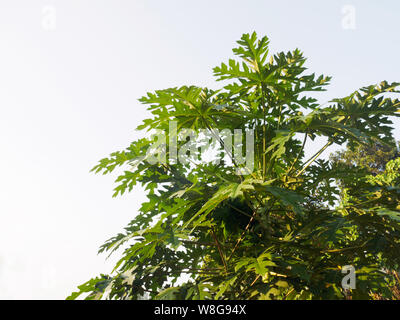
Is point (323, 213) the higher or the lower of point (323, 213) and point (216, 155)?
the lower

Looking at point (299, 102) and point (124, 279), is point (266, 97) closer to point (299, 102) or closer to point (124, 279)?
point (299, 102)

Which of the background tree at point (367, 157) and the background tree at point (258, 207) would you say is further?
the background tree at point (367, 157)

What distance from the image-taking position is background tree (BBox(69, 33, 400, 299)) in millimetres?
3146

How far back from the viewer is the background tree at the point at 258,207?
3.15 meters

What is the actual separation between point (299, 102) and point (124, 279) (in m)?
2.92

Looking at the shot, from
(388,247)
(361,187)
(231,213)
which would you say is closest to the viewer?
(388,247)

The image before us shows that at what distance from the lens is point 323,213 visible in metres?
3.39

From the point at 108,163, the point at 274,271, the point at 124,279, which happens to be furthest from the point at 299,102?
the point at 124,279

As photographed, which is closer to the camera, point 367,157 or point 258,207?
point 258,207

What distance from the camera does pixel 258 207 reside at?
3551 mm

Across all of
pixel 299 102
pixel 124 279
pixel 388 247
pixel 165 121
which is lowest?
pixel 124 279

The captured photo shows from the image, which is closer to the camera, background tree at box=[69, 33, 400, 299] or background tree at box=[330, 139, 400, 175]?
background tree at box=[69, 33, 400, 299]
